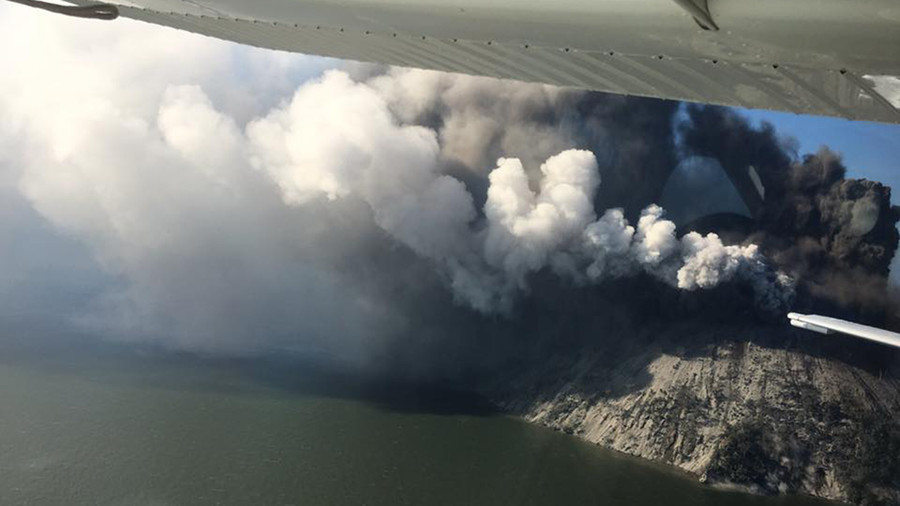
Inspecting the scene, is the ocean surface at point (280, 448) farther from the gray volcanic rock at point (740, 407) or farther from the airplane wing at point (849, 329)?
the airplane wing at point (849, 329)

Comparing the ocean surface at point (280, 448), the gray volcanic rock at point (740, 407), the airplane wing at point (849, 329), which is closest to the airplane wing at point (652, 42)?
the airplane wing at point (849, 329)

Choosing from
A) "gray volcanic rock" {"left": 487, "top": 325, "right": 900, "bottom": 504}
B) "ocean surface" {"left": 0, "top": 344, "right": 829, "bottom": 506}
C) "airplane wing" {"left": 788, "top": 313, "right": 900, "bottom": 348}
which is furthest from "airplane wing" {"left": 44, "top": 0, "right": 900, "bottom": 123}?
"gray volcanic rock" {"left": 487, "top": 325, "right": 900, "bottom": 504}

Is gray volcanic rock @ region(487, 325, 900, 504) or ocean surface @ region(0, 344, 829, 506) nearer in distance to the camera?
ocean surface @ region(0, 344, 829, 506)

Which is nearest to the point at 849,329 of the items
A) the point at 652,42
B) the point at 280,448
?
the point at 652,42

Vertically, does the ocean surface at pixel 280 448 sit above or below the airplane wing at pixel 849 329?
below

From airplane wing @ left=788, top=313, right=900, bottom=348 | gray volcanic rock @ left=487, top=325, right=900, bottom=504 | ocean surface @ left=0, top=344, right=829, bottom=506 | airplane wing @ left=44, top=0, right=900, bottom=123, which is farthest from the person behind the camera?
gray volcanic rock @ left=487, top=325, right=900, bottom=504

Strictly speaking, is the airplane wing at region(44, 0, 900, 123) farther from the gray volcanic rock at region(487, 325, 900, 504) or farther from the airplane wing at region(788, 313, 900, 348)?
the gray volcanic rock at region(487, 325, 900, 504)

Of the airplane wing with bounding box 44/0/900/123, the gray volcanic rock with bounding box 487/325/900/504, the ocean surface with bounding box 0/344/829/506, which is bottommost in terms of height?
the ocean surface with bounding box 0/344/829/506

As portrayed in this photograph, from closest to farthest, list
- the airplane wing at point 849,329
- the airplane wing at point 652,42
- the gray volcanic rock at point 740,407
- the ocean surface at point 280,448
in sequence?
1. the airplane wing at point 652,42
2. the airplane wing at point 849,329
3. the ocean surface at point 280,448
4. the gray volcanic rock at point 740,407
